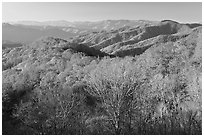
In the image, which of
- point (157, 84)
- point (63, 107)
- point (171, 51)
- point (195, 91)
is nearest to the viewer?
point (195, 91)

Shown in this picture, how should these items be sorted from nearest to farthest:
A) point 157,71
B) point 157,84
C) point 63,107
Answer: point 63,107 → point 157,84 → point 157,71

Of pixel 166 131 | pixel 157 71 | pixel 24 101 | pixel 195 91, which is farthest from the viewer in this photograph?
pixel 157 71

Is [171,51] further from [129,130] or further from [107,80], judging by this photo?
[129,130]

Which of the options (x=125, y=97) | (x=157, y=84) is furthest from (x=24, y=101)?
(x=157, y=84)

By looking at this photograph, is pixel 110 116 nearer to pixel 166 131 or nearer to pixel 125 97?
pixel 125 97

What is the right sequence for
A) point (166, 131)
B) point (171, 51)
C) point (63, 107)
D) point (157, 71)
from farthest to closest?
point (171, 51), point (157, 71), point (63, 107), point (166, 131)

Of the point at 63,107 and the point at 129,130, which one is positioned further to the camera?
the point at 63,107

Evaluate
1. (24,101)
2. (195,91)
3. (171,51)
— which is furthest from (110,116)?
(171,51)

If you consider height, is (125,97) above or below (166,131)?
above

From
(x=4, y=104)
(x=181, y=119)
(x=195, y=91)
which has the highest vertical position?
(x=195, y=91)
